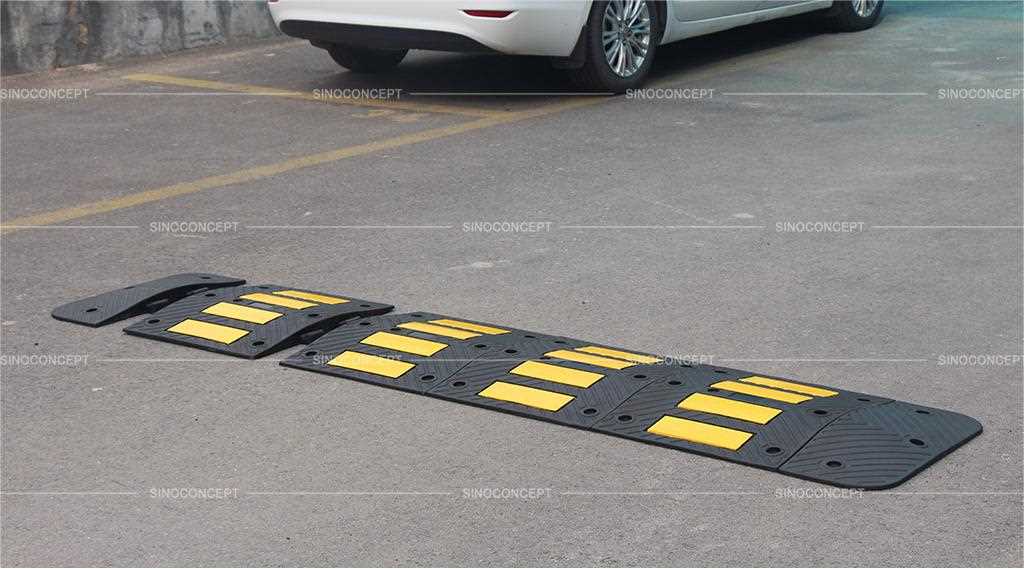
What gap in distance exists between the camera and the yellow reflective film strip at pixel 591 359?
5.14m

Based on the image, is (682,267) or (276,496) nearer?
(276,496)

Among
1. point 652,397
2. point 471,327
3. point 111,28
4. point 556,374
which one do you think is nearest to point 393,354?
point 471,327

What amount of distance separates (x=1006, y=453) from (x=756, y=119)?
4989mm

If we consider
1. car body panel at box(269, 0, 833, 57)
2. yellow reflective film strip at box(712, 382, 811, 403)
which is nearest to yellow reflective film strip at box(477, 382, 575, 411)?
yellow reflective film strip at box(712, 382, 811, 403)

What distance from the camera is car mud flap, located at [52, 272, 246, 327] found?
5.72 metres

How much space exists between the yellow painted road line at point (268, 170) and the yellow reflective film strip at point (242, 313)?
5.45 feet

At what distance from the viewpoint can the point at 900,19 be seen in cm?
1291

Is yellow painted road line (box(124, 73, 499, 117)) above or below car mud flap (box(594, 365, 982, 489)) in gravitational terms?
above

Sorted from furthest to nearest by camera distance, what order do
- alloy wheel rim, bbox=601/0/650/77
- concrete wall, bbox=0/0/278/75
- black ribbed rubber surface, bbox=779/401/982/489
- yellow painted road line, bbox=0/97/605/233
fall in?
concrete wall, bbox=0/0/278/75 → alloy wheel rim, bbox=601/0/650/77 → yellow painted road line, bbox=0/97/605/233 → black ribbed rubber surface, bbox=779/401/982/489

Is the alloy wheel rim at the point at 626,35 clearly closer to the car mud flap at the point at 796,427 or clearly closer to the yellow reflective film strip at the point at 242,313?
the yellow reflective film strip at the point at 242,313

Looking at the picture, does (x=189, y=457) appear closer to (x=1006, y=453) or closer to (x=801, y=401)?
(x=801, y=401)

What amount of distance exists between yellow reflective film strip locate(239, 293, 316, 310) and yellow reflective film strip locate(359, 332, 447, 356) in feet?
1.36

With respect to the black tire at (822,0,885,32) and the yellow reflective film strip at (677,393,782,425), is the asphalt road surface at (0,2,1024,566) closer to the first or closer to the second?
the yellow reflective film strip at (677,393,782,425)

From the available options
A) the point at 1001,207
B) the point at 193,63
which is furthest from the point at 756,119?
the point at 193,63
